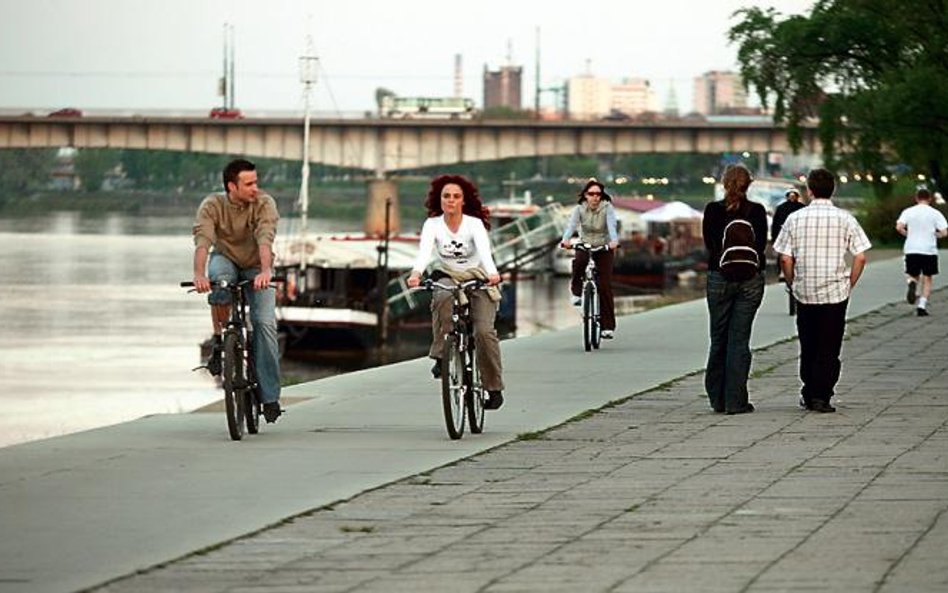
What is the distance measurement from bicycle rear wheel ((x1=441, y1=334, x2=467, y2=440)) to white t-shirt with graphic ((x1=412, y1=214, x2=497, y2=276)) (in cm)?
57

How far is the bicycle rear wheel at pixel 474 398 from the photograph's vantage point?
1492 cm

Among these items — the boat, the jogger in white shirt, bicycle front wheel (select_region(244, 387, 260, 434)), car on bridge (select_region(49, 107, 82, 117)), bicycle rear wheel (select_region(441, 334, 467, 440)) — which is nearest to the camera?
bicycle rear wheel (select_region(441, 334, 467, 440))

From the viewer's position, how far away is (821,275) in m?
16.3

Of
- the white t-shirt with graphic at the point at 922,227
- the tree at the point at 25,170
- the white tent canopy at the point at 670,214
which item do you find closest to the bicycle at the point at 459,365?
the white t-shirt with graphic at the point at 922,227

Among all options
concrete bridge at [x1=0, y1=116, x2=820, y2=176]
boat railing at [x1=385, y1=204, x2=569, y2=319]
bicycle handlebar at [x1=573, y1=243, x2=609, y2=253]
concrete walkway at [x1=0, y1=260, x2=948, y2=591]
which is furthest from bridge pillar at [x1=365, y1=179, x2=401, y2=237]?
concrete walkway at [x1=0, y1=260, x2=948, y2=591]

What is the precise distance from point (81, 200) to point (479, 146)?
289ft

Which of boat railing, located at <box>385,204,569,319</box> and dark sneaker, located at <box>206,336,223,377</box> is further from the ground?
dark sneaker, located at <box>206,336,223,377</box>

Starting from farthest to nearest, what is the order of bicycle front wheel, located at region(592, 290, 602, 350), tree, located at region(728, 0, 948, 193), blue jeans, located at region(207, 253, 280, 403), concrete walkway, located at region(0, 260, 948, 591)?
1. tree, located at region(728, 0, 948, 193)
2. bicycle front wheel, located at region(592, 290, 602, 350)
3. blue jeans, located at region(207, 253, 280, 403)
4. concrete walkway, located at region(0, 260, 948, 591)

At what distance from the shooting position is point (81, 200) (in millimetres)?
190250

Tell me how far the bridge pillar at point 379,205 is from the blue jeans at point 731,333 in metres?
88.2

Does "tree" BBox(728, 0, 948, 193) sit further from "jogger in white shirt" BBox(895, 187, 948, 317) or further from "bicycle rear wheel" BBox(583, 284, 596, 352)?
"bicycle rear wheel" BBox(583, 284, 596, 352)

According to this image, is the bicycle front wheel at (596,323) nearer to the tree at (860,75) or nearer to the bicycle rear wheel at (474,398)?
the bicycle rear wheel at (474,398)

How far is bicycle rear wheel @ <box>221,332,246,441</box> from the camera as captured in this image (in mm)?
14492

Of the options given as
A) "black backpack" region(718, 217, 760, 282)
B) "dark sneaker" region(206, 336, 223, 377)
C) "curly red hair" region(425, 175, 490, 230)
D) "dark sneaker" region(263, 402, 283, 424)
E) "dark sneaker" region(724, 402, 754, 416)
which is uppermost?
"curly red hair" region(425, 175, 490, 230)
